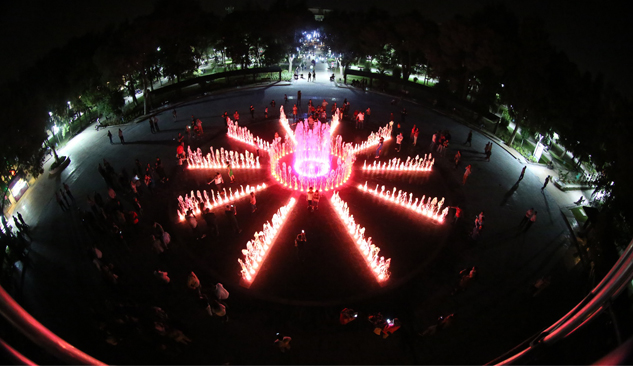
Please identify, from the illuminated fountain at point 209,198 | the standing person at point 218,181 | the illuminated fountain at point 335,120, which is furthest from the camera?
the illuminated fountain at point 335,120

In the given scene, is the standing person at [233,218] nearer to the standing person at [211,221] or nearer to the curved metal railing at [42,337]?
the standing person at [211,221]

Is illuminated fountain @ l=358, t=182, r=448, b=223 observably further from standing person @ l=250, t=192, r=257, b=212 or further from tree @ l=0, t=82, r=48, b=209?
tree @ l=0, t=82, r=48, b=209

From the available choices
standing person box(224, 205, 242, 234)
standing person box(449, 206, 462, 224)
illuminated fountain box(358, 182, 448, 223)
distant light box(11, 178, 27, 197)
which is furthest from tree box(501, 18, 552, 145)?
distant light box(11, 178, 27, 197)

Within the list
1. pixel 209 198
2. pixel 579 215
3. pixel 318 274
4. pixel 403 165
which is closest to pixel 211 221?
pixel 209 198

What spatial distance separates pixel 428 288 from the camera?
14117 millimetres

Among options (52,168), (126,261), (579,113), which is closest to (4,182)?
(52,168)

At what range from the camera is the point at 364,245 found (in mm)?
15891

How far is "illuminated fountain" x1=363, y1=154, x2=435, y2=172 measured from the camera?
22391mm

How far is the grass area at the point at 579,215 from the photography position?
728 inches

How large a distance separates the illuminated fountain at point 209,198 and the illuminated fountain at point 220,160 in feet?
8.87

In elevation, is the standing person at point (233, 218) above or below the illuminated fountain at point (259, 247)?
above

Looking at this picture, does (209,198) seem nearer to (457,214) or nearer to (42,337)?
(457,214)

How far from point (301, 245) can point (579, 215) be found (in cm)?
1668

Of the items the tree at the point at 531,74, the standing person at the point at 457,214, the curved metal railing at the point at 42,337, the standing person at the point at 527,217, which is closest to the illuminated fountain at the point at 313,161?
the standing person at the point at 457,214
